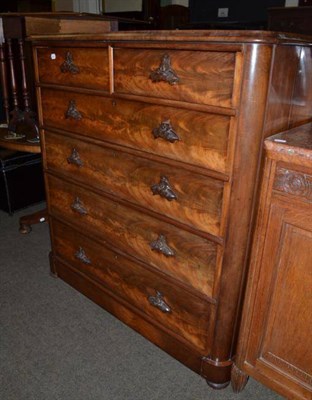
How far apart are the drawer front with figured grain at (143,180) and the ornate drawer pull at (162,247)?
118 mm

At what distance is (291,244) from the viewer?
1184 mm

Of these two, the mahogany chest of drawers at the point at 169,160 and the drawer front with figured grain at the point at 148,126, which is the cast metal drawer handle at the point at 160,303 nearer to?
the mahogany chest of drawers at the point at 169,160

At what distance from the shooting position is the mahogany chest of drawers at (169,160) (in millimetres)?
1161

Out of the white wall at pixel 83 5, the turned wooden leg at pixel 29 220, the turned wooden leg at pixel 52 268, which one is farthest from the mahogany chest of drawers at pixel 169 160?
the white wall at pixel 83 5

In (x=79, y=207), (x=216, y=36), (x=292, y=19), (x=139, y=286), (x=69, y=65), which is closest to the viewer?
(x=216, y=36)

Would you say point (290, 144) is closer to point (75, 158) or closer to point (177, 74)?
point (177, 74)

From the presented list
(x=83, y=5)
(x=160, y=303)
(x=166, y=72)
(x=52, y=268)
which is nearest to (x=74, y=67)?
(x=166, y=72)

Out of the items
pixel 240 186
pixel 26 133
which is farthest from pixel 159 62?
pixel 26 133

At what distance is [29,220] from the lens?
2877 millimetres

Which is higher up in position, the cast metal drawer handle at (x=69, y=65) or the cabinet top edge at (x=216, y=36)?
the cabinet top edge at (x=216, y=36)

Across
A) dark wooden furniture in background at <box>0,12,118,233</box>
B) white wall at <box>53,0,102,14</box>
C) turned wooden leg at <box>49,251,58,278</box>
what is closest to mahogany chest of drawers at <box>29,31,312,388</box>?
turned wooden leg at <box>49,251,58,278</box>

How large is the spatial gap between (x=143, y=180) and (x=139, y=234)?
26cm

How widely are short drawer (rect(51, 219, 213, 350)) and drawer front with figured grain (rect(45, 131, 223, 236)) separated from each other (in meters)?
0.33

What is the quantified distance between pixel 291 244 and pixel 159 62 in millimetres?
747
